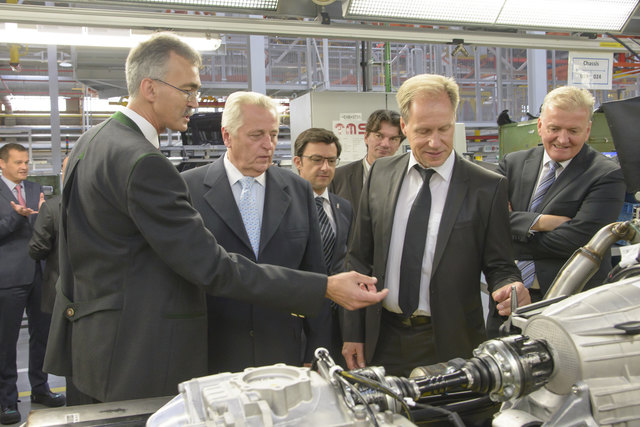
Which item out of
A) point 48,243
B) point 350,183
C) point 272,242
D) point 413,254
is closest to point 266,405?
point 413,254

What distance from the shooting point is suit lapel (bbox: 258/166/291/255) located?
1911 mm

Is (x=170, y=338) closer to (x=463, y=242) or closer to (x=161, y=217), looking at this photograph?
(x=161, y=217)

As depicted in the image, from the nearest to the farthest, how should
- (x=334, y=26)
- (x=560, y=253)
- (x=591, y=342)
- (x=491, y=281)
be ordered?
(x=591, y=342) → (x=491, y=281) → (x=560, y=253) → (x=334, y=26)

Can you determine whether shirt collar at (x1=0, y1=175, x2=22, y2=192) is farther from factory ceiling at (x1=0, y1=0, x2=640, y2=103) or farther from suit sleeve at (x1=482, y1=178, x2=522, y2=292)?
suit sleeve at (x1=482, y1=178, x2=522, y2=292)

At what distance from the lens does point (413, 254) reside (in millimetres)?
1757

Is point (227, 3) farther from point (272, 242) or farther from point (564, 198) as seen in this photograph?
point (564, 198)

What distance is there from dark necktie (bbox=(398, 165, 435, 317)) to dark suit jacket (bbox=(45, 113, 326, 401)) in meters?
0.43

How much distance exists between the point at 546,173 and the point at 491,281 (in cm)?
79

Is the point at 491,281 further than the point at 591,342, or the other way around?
the point at 491,281

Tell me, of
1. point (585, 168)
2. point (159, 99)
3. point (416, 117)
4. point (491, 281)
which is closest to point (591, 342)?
point (491, 281)

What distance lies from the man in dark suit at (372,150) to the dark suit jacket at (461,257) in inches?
55.4

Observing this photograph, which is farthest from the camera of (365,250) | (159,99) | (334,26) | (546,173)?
(334,26)

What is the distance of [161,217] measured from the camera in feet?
4.56

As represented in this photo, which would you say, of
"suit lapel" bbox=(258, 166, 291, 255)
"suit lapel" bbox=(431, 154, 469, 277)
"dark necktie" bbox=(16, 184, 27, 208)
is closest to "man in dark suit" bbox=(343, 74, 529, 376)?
"suit lapel" bbox=(431, 154, 469, 277)
